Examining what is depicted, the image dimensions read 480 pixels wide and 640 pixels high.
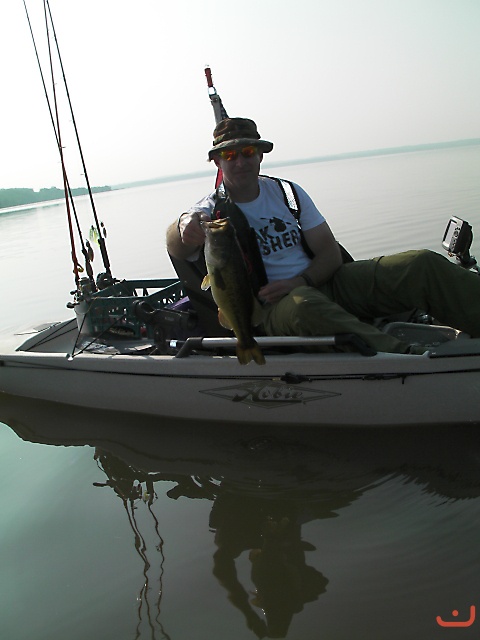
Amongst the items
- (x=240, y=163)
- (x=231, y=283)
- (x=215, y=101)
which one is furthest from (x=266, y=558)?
(x=215, y=101)

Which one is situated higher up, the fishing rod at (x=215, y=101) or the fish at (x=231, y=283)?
the fishing rod at (x=215, y=101)

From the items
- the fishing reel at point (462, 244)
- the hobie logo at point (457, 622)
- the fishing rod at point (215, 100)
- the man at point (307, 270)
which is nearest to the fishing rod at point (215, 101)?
the fishing rod at point (215, 100)

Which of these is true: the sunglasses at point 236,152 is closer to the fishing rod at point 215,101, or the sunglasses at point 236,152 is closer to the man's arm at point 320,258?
the man's arm at point 320,258

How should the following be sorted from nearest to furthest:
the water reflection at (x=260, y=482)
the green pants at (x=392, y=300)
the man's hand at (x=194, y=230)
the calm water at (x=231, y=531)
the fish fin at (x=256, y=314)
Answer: the calm water at (x=231, y=531), the water reflection at (x=260, y=482), the fish fin at (x=256, y=314), the man's hand at (x=194, y=230), the green pants at (x=392, y=300)

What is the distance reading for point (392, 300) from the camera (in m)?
3.89

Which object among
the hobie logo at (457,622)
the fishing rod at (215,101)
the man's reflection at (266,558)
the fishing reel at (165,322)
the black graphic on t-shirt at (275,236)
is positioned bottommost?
the man's reflection at (266,558)

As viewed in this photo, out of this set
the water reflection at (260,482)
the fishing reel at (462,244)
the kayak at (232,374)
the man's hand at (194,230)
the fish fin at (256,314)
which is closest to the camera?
the water reflection at (260,482)

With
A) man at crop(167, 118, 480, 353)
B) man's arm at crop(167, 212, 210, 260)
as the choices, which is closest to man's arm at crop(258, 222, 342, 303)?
man at crop(167, 118, 480, 353)

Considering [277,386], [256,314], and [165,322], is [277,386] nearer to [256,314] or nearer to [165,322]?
[256,314]

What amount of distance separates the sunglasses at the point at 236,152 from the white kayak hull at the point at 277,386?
1337 mm

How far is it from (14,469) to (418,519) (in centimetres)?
297

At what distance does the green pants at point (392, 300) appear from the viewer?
3520mm

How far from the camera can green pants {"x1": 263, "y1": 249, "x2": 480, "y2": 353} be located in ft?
11.5

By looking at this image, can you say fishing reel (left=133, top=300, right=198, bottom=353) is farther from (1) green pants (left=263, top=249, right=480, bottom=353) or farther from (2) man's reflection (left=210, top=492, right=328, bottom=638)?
(2) man's reflection (left=210, top=492, right=328, bottom=638)
